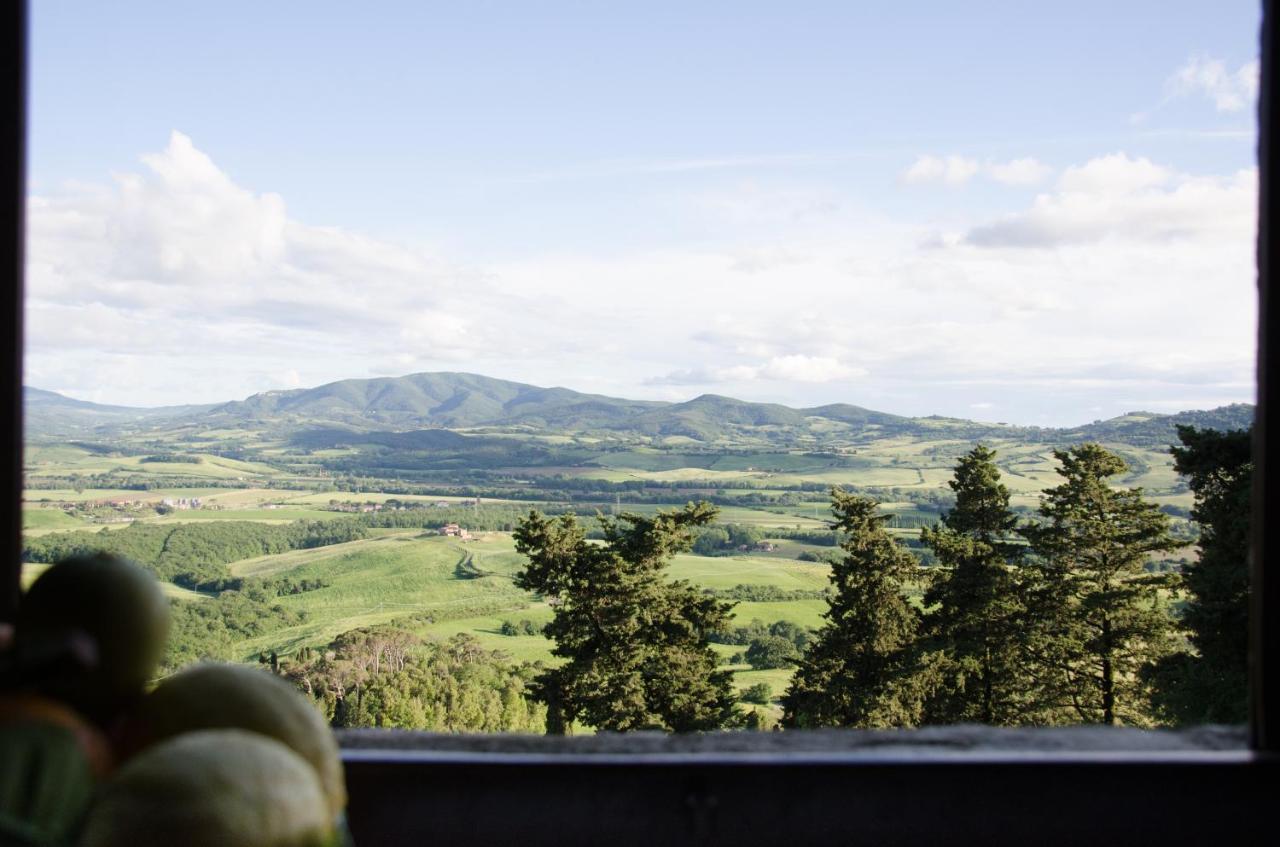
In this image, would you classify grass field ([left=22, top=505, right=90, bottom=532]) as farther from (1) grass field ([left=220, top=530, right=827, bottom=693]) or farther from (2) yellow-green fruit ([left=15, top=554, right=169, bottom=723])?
(2) yellow-green fruit ([left=15, top=554, right=169, bottom=723])

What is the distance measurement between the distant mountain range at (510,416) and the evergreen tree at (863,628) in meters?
47.7

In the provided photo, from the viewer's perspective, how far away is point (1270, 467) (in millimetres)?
1241

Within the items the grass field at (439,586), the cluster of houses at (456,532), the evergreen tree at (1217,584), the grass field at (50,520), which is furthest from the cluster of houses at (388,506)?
the evergreen tree at (1217,584)

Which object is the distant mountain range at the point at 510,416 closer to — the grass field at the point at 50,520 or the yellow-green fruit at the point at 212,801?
the grass field at the point at 50,520

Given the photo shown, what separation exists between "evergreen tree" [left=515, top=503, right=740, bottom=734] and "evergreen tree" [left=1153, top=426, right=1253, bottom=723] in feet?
26.5

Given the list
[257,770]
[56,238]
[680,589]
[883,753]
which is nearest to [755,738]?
[883,753]

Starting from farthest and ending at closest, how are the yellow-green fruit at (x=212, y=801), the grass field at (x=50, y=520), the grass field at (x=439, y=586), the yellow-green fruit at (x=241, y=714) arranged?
the grass field at (x=50, y=520), the grass field at (x=439, y=586), the yellow-green fruit at (x=241, y=714), the yellow-green fruit at (x=212, y=801)

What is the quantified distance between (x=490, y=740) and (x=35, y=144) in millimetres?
1083

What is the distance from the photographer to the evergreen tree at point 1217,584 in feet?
35.0

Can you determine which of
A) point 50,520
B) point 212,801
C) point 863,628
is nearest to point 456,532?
point 50,520

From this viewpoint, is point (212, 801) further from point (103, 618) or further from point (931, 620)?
point (931, 620)

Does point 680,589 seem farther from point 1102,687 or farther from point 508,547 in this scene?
point 508,547

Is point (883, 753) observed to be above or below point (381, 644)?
above

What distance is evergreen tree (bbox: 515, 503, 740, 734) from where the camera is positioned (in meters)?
16.9
